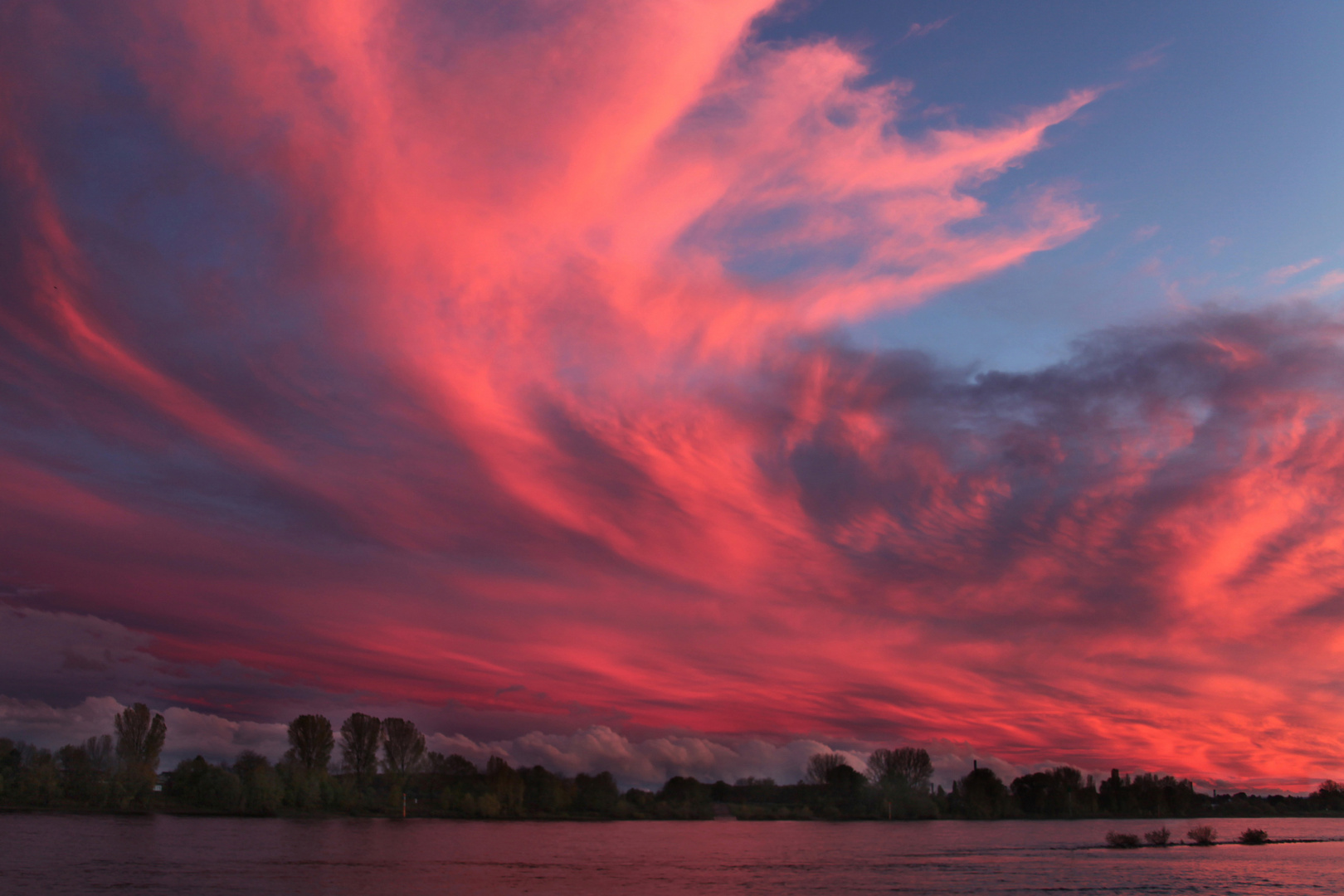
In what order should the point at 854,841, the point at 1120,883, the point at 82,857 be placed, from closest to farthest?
the point at 1120,883 → the point at 82,857 → the point at 854,841

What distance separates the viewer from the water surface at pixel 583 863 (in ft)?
247

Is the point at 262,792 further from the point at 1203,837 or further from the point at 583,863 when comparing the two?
the point at 1203,837

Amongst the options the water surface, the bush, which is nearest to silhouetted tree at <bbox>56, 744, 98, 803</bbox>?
the water surface

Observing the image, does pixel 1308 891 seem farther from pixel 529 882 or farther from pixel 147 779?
pixel 147 779

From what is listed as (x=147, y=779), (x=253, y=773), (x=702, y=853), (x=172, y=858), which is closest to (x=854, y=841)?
(x=702, y=853)

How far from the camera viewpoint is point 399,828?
167625 millimetres

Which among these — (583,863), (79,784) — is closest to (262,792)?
(79,784)

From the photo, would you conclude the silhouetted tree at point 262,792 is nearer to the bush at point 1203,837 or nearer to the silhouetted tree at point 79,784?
the silhouetted tree at point 79,784

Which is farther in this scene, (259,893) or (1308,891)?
(1308,891)

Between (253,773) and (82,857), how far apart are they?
116424 mm

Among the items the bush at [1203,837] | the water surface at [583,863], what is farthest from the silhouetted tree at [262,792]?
the bush at [1203,837]

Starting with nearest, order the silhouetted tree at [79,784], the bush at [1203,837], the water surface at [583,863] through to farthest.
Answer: the water surface at [583,863]
the bush at [1203,837]
the silhouetted tree at [79,784]

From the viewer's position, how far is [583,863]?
10144 centimetres

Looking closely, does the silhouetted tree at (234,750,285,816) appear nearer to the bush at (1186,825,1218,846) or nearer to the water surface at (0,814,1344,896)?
the water surface at (0,814,1344,896)
